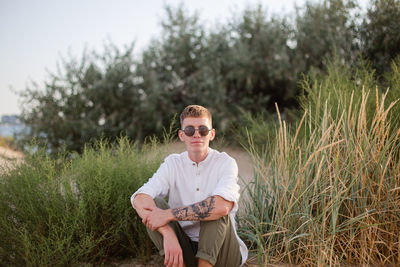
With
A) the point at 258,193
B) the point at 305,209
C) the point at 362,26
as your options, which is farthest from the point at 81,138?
the point at 362,26

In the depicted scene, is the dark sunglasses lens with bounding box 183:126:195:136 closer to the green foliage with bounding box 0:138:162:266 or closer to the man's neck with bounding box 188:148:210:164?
the man's neck with bounding box 188:148:210:164

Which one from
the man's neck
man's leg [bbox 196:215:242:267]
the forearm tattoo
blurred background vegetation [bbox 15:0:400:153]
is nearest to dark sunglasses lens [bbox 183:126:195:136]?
the man's neck

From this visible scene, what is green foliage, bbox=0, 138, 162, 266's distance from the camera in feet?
9.29

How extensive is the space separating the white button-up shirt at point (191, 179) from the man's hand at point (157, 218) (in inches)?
6.7

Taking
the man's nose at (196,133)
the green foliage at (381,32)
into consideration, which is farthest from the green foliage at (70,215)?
the green foliage at (381,32)

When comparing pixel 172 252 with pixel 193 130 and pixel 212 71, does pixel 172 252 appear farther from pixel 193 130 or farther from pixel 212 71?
pixel 212 71

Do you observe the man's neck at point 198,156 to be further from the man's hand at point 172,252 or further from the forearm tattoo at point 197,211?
the man's hand at point 172,252

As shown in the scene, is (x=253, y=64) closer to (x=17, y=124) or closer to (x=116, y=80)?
(x=116, y=80)

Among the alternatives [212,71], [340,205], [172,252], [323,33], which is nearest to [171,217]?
[172,252]

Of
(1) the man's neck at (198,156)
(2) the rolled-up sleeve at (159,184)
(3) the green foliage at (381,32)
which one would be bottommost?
(2) the rolled-up sleeve at (159,184)

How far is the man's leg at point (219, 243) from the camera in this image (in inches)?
90.3

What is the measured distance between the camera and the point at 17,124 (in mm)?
8047

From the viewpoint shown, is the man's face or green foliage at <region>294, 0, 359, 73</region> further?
green foliage at <region>294, 0, 359, 73</region>

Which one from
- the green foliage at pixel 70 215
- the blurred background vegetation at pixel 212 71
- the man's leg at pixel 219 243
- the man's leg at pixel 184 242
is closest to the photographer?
the man's leg at pixel 219 243
